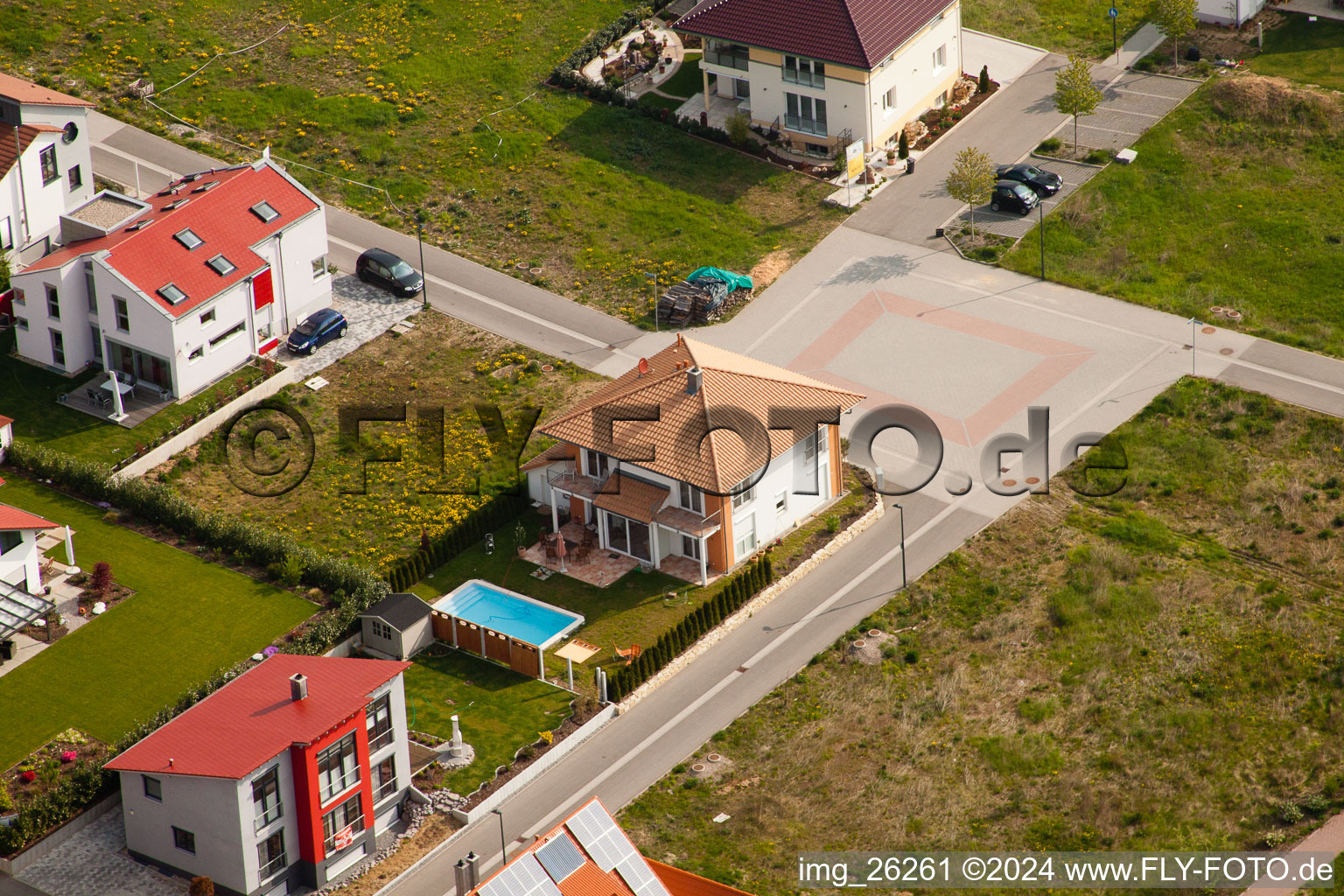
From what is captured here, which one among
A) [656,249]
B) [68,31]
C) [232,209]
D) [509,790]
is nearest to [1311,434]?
[656,249]

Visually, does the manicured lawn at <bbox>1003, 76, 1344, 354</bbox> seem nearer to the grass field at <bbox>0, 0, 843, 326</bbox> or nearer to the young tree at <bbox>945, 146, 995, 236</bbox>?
the young tree at <bbox>945, 146, 995, 236</bbox>

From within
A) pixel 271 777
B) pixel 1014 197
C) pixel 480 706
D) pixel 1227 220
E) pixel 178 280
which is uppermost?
pixel 178 280

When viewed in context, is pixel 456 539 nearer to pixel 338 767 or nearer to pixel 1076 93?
pixel 338 767

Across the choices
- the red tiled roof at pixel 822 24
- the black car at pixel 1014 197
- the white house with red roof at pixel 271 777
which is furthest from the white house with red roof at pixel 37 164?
the black car at pixel 1014 197

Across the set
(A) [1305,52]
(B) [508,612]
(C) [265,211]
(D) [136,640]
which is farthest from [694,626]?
(A) [1305,52]

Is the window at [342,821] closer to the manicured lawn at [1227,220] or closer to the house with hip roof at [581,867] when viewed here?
the house with hip roof at [581,867]

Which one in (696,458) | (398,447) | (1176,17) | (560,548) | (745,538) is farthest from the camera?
(1176,17)

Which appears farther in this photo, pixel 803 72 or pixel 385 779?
pixel 803 72
